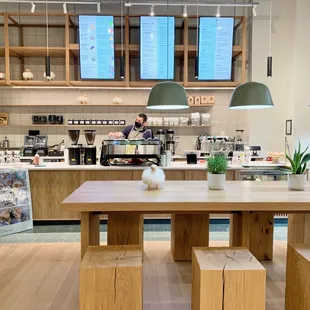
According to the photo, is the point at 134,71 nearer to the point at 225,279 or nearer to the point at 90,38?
the point at 90,38

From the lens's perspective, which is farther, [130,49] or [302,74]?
[302,74]

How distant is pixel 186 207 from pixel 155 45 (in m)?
4.32

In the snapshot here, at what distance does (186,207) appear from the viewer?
198 centimetres

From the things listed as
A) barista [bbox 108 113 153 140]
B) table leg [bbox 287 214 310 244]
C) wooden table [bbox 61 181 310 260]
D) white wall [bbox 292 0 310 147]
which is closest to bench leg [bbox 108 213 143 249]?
wooden table [bbox 61 181 310 260]

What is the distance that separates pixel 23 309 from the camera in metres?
2.26

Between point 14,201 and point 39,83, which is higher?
point 39,83

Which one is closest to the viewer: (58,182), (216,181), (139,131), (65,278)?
(216,181)

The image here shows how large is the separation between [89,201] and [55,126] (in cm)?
476

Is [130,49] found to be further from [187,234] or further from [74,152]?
[187,234]

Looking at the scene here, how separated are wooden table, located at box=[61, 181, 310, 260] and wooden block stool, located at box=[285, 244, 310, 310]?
25 centimetres

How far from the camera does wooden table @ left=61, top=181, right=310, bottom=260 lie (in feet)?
6.51

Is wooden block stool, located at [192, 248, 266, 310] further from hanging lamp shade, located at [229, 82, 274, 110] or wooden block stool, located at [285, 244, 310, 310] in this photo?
hanging lamp shade, located at [229, 82, 274, 110]

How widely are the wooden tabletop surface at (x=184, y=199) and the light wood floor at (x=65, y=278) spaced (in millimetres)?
751

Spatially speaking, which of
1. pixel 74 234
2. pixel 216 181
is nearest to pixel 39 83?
pixel 74 234
